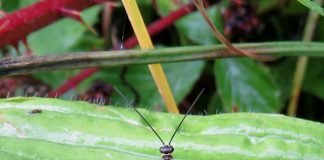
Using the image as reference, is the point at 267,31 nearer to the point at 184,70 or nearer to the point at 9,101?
the point at 184,70

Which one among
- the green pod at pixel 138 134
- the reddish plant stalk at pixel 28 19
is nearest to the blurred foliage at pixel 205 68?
the reddish plant stalk at pixel 28 19

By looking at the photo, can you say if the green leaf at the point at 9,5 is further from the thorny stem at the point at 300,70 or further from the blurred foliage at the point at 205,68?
the thorny stem at the point at 300,70

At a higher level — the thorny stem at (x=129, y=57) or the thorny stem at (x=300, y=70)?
the thorny stem at (x=129, y=57)

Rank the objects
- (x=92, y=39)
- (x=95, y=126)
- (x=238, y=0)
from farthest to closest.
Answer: (x=92, y=39) → (x=238, y=0) → (x=95, y=126)

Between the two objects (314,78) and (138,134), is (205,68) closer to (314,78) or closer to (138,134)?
(314,78)

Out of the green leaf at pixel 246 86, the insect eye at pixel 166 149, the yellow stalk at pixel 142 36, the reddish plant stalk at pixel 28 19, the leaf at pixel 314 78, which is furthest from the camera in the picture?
the leaf at pixel 314 78

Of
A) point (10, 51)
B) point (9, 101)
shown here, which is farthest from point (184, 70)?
point (9, 101)

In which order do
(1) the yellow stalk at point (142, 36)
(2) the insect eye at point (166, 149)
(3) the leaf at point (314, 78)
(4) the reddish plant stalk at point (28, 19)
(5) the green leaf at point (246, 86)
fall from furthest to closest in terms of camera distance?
1. (3) the leaf at point (314, 78)
2. (5) the green leaf at point (246, 86)
3. (4) the reddish plant stalk at point (28, 19)
4. (1) the yellow stalk at point (142, 36)
5. (2) the insect eye at point (166, 149)

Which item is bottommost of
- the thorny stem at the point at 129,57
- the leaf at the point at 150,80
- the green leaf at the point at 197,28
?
the leaf at the point at 150,80
